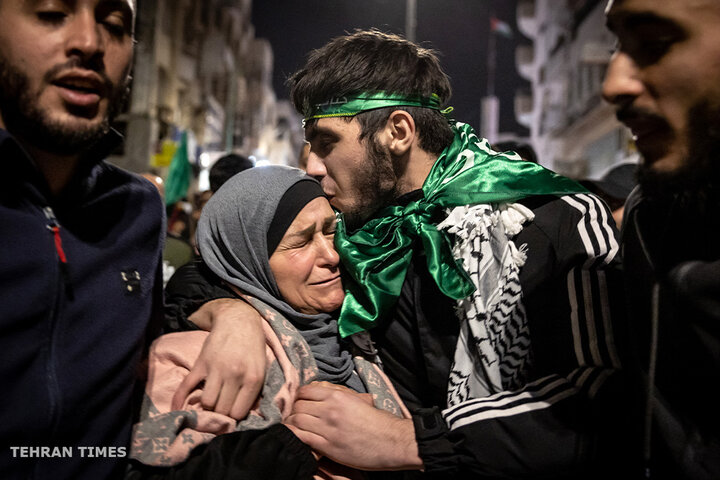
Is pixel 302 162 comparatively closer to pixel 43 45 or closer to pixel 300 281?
pixel 300 281

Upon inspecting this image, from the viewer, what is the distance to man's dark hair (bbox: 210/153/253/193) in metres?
5.20

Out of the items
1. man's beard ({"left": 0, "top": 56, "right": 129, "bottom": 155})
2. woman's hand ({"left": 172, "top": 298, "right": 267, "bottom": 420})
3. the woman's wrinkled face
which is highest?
man's beard ({"left": 0, "top": 56, "right": 129, "bottom": 155})

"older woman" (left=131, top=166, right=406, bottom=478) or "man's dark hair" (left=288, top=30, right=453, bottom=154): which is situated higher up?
"man's dark hair" (left=288, top=30, right=453, bottom=154)

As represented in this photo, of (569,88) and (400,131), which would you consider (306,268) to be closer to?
(400,131)

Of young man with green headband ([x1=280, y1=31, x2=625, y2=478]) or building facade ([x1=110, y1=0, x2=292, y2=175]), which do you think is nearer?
young man with green headband ([x1=280, y1=31, x2=625, y2=478])

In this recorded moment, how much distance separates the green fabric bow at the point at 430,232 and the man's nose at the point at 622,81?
3.25 feet

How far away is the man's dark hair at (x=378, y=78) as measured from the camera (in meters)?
3.02

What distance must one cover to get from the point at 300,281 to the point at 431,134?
1069 millimetres

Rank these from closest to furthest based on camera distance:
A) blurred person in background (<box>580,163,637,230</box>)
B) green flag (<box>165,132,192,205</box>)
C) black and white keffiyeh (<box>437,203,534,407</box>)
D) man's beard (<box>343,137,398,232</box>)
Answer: black and white keffiyeh (<box>437,203,534,407</box>) < man's beard (<box>343,137,398,232</box>) < blurred person in background (<box>580,163,637,230</box>) < green flag (<box>165,132,192,205</box>)

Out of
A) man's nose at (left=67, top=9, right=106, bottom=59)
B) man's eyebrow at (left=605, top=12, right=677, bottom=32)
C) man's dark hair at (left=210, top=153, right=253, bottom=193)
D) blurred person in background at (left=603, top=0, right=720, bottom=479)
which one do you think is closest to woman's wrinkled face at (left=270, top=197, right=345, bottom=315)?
man's nose at (left=67, top=9, right=106, bottom=59)

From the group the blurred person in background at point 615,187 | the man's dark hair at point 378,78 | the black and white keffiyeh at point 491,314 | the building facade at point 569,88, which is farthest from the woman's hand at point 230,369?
the building facade at point 569,88

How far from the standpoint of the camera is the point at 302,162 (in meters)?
5.71

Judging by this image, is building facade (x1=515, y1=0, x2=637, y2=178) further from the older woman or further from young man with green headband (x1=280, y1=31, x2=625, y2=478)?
the older woman

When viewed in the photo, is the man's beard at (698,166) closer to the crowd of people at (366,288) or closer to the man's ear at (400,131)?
the crowd of people at (366,288)
